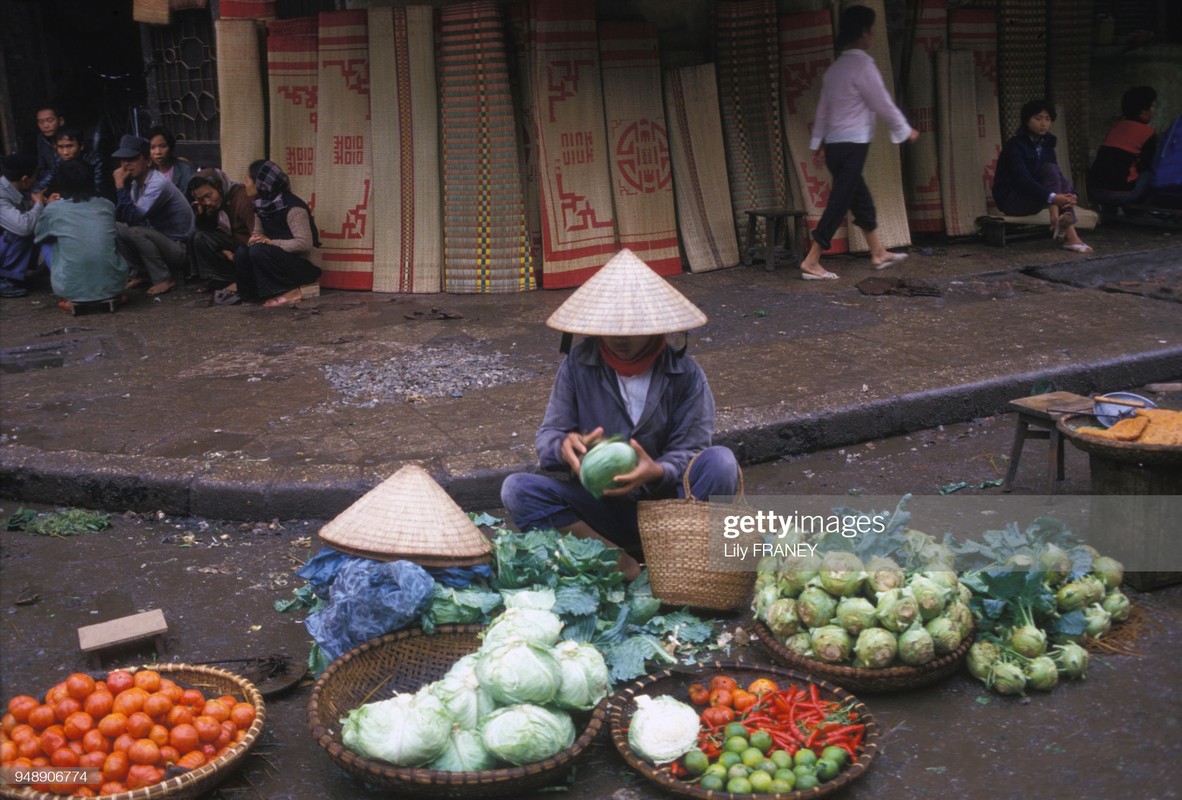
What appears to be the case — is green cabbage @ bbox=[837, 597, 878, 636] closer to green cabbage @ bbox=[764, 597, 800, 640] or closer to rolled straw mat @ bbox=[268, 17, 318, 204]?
green cabbage @ bbox=[764, 597, 800, 640]

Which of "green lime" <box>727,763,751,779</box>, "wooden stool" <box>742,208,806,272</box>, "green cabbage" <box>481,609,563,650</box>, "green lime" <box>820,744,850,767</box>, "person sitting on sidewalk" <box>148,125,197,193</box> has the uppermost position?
"person sitting on sidewalk" <box>148,125,197,193</box>

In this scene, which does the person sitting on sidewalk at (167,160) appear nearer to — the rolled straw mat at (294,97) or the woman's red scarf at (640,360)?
the rolled straw mat at (294,97)

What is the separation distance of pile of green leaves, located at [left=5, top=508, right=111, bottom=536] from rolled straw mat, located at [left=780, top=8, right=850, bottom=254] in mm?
6139

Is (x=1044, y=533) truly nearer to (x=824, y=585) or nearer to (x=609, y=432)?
(x=824, y=585)

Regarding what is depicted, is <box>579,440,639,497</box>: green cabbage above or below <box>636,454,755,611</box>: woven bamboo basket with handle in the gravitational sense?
above

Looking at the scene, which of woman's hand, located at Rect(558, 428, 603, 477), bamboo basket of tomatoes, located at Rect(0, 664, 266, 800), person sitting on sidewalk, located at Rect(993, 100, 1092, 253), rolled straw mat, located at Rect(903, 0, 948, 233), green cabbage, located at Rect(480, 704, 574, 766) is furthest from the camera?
rolled straw mat, located at Rect(903, 0, 948, 233)

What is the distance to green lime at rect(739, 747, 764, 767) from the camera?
3217mm

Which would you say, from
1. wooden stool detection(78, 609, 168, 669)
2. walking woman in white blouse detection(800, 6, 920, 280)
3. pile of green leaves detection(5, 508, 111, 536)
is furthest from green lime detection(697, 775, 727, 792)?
walking woman in white blouse detection(800, 6, 920, 280)

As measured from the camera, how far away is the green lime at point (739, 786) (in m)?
3.11

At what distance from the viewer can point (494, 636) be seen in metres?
3.52

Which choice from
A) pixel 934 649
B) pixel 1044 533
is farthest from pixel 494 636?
pixel 1044 533

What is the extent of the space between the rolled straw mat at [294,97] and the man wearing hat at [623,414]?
5739mm

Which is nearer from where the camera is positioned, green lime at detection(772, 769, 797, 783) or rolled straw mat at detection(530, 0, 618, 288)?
green lime at detection(772, 769, 797, 783)

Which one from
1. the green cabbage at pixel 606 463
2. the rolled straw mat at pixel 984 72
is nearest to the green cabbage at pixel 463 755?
the green cabbage at pixel 606 463
